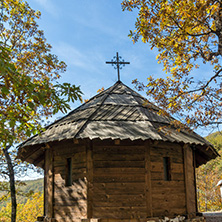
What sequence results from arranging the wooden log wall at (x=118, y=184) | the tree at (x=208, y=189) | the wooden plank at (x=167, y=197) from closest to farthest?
the wooden log wall at (x=118, y=184), the wooden plank at (x=167, y=197), the tree at (x=208, y=189)

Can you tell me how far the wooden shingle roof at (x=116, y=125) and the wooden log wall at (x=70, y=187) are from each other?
0.79 metres

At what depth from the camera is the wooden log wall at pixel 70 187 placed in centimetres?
966

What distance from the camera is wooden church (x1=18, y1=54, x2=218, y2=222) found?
941cm

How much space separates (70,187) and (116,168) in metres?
1.94

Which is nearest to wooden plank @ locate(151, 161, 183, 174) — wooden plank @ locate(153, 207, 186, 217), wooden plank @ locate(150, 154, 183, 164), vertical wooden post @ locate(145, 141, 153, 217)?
wooden plank @ locate(150, 154, 183, 164)

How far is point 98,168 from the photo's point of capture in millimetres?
9734

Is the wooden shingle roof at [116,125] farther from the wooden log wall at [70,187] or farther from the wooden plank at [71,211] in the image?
the wooden plank at [71,211]

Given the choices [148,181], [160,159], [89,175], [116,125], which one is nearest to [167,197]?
[148,181]

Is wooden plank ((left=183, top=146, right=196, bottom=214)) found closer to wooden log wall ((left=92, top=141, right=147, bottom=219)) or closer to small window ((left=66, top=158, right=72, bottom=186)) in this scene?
wooden log wall ((left=92, top=141, right=147, bottom=219))

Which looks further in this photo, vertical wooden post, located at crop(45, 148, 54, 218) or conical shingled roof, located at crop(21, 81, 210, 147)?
vertical wooden post, located at crop(45, 148, 54, 218)

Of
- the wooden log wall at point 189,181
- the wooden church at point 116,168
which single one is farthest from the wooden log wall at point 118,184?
the wooden log wall at point 189,181

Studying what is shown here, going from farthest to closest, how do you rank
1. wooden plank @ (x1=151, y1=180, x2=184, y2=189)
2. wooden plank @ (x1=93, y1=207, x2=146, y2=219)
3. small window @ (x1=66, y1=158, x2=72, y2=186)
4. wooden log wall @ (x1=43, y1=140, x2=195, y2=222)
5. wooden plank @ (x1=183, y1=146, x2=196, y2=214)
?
wooden plank @ (x1=183, y1=146, x2=196, y2=214)
small window @ (x1=66, y1=158, x2=72, y2=186)
wooden plank @ (x1=151, y1=180, x2=184, y2=189)
wooden log wall @ (x1=43, y1=140, x2=195, y2=222)
wooden plank @ (x1=93, y1=207, x2=146, y2=219)

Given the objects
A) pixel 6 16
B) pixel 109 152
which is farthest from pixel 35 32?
pixel 109 152

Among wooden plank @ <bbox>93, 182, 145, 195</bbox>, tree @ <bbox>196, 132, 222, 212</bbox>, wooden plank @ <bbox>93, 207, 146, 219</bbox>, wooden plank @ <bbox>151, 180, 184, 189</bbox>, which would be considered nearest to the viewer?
wooden plank @ <bbox>93, 207, 146, 219</bbox>
